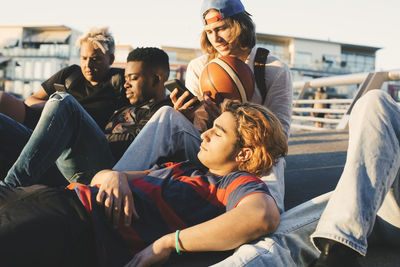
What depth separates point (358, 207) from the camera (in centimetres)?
131

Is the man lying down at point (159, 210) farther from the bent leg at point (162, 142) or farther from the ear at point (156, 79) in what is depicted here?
the ear at point (156, 79)

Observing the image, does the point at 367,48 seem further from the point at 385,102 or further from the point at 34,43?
the point at 385,102

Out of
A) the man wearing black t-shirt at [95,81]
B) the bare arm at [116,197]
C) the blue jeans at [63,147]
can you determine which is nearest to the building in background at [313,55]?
the man wearing black t-shirt at [95,81]

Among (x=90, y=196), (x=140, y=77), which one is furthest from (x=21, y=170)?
(x=140, y=77)

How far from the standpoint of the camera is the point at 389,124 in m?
1.47

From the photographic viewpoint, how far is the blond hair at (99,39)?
10.8ft

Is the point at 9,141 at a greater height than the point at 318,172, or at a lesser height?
greater

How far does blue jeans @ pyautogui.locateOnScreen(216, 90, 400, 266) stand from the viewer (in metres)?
1.27

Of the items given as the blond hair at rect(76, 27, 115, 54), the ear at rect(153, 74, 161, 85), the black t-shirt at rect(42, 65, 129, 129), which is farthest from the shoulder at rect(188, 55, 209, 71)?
the blond hair at rect(76, 27, 115, 54)

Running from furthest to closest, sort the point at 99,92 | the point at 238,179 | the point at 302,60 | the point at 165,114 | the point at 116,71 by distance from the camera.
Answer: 1. the point at 302,60
2. the point at 116,71
3. the point at 99,92
4. the point at 165,114
5. the point at 238,179

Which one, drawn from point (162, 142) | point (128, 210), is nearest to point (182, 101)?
point (162, 142)

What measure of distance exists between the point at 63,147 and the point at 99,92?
1.29 meters

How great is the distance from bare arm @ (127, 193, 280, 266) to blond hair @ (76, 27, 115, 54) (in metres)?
2.41

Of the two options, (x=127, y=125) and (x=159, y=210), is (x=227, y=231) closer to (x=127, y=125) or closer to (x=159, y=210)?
(x=159, y=210)
